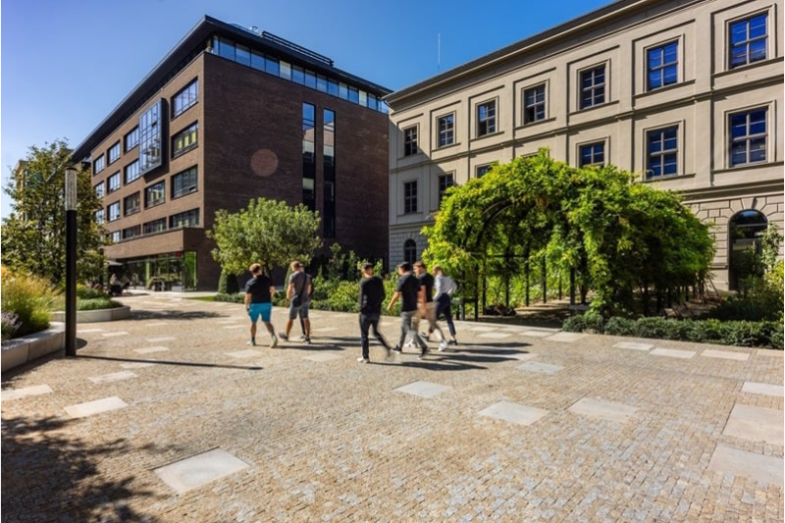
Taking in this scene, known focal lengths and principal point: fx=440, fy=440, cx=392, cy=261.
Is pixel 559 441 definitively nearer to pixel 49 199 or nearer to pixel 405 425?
pixel 405 425

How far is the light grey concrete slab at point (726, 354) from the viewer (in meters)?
8.16

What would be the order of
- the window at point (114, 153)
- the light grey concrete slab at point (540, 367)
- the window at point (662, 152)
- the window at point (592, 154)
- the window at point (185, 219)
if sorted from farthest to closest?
the window at point (114, 153) < the window at point (185, 219) < the window at point (592, 154) < the window at point (662, 152) < the light grey concrete slab at point (540, 367)

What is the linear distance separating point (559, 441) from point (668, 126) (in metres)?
23.6

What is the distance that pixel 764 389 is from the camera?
6113mm

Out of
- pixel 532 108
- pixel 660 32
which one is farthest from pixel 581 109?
pixel 660 32

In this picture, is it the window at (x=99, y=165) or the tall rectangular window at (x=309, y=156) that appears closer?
the tall rectangular window at (x=309, y=156)

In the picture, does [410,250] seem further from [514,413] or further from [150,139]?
[514,413]

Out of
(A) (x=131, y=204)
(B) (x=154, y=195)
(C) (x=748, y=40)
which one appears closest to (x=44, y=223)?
(B) (x=154, y=195)

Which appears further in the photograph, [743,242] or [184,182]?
[184,182]

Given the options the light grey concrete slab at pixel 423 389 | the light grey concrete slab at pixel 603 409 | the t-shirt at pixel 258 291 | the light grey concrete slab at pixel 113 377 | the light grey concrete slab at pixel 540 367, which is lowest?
the light grey concrete slab at pixel 113 377

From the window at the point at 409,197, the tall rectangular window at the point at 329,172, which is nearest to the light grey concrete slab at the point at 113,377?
the window at the point at 409,197

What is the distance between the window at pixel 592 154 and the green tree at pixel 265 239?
16315mm

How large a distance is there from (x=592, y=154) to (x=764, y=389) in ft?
71.5

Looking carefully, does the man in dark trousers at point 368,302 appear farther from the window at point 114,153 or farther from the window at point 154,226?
the window at point 114,153
